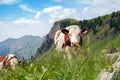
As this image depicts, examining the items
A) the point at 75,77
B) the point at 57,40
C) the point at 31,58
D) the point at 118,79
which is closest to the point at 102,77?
the point at 118,79

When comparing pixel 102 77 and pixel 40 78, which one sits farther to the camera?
pixel 102 77

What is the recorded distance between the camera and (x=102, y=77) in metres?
5.31

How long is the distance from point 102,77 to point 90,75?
1.50 meters

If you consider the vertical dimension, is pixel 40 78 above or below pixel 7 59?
above

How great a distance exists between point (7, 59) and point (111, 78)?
1280 inches

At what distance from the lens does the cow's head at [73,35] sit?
26.6 meters

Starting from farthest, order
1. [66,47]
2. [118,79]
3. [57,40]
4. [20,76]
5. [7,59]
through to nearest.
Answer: [7,59]
[57,40]
[66,47]
[20,76]
[118,79]

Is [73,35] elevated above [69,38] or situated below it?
above

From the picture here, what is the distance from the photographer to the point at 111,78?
4.89 metres

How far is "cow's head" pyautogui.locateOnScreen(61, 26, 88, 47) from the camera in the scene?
1048 inches

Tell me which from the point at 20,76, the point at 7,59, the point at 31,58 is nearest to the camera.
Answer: the point at 20,76

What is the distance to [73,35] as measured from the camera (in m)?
27.4

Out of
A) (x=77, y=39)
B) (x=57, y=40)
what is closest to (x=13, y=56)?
(x=57, y=40)

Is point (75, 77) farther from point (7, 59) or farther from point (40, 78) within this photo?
point (7, 59)
